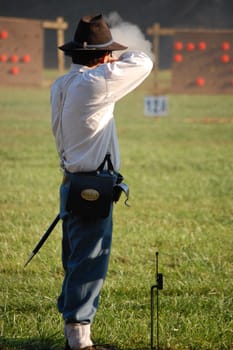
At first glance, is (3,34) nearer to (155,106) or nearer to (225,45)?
(225,45)

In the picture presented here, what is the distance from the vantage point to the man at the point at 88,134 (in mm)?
4160

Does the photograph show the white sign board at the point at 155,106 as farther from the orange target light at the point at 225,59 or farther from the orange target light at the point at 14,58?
the orange target light at the point at 225,59

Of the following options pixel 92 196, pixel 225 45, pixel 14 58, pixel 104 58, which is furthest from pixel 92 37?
pixel 225 45

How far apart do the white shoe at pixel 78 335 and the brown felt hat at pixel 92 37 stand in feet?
4.45

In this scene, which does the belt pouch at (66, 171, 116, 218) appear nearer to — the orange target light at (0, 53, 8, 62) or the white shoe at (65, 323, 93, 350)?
the white shoe at (65, 323, 93, 350)

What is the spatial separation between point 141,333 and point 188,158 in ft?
28.2

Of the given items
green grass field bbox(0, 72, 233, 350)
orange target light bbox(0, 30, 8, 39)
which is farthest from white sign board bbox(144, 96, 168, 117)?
orange target light bbox(0, 30, 8, 39)

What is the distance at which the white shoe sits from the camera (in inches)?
165

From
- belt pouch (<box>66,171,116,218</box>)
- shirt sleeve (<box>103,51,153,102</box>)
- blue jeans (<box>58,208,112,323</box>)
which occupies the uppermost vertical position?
shirt sleeve (<box>103,51,153,102</box>)

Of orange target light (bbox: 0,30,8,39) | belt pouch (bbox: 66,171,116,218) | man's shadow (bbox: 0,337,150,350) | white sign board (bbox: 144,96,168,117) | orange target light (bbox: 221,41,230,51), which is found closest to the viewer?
belt pouch (bbox: 66,171,116,218)

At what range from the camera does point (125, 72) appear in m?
4.16

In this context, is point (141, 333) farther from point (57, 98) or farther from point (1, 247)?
point (1, 247)

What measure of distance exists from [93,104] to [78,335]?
1.14m

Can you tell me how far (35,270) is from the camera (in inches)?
238
